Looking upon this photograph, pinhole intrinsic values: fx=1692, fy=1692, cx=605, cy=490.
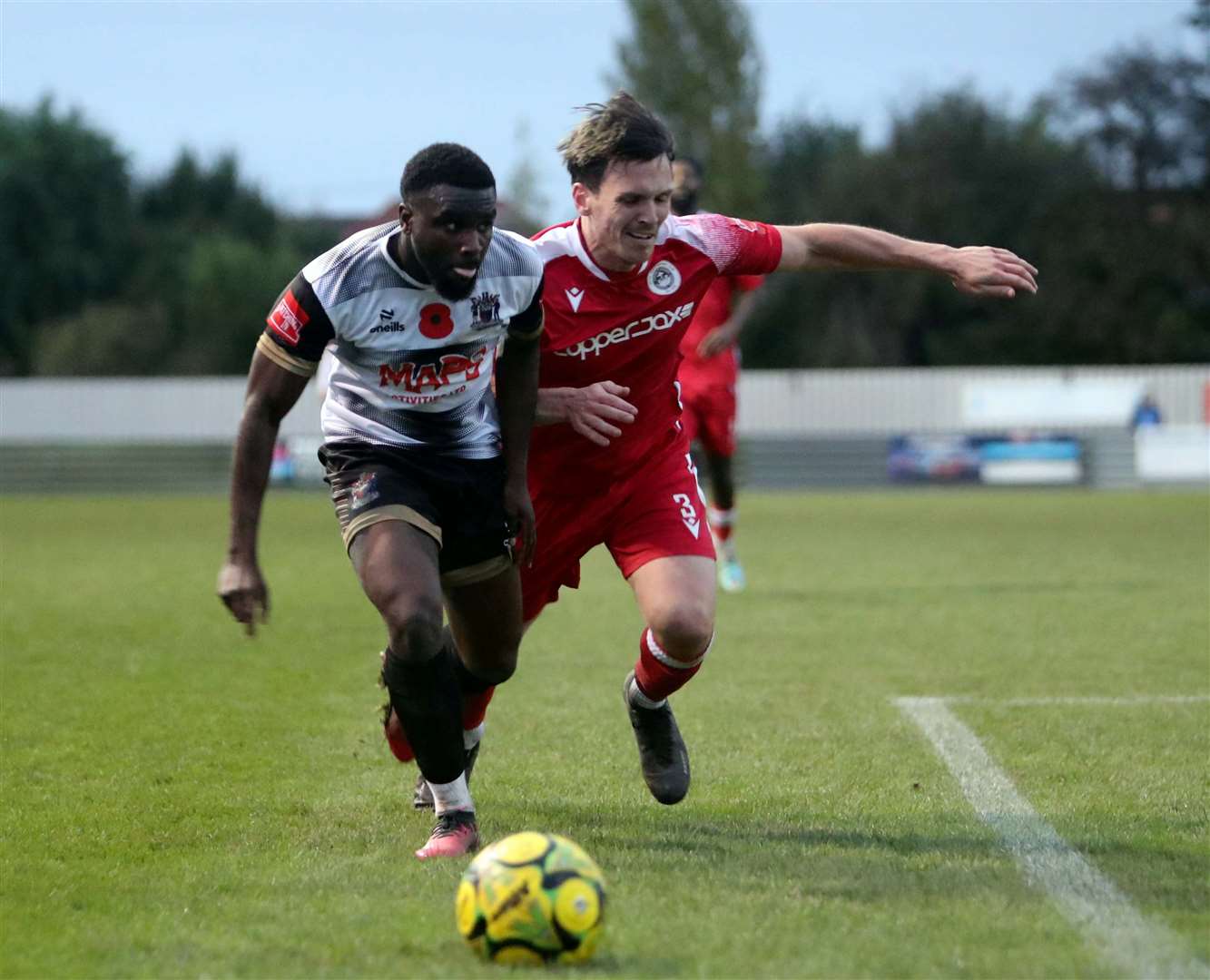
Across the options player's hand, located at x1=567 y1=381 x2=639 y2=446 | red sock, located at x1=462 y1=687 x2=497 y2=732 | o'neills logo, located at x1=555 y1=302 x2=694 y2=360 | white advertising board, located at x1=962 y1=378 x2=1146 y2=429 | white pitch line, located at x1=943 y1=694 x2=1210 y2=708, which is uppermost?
o'neills logo, located at x1=555 y1=302 x2=694 y2=360

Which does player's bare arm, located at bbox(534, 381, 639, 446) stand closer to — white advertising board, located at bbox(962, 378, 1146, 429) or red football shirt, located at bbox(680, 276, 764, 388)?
red football shirt, located at bbox(680, 276, 764, 388)

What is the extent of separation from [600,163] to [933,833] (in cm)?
229

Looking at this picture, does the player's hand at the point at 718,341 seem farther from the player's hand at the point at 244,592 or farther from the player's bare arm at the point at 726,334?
the player's hand at the point at 244,592

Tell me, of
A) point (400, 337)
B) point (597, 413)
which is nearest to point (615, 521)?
point (597, 413)

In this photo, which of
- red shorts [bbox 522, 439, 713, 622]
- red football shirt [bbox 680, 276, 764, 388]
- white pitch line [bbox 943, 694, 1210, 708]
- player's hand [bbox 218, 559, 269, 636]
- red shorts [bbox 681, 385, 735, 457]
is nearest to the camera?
player's hand [bbox 218, 559, 269, 636]

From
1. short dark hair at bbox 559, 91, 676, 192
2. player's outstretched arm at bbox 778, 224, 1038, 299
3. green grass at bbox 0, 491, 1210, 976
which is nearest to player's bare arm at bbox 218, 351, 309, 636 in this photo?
green grass at bbox 0, 491, 1210, 976

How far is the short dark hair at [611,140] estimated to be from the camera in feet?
17.3

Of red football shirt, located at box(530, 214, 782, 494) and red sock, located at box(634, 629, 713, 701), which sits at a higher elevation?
red football shirt, located at box(530, 214, 782, 494)

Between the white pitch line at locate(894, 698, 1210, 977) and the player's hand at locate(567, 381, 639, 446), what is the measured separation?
165cm

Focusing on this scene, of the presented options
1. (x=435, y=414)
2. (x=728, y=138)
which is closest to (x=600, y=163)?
(x=435, y=414)

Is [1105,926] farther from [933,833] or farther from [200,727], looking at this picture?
[200,727]

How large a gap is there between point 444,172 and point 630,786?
2.31 m

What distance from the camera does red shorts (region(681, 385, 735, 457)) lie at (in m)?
12.6

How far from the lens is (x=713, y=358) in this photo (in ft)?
41.3
